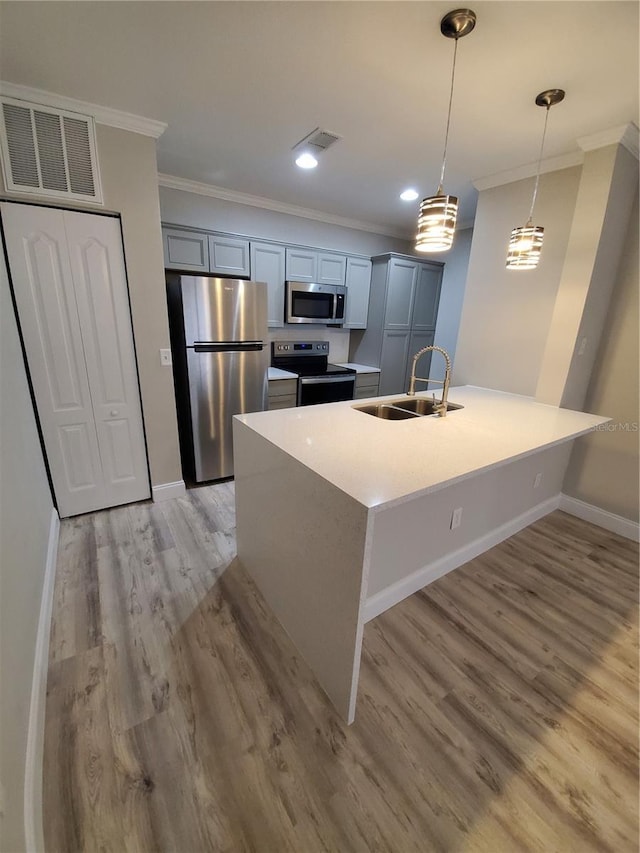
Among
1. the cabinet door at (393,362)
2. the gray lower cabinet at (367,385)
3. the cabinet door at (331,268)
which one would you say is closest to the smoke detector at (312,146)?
the cabinet door at (331,268)

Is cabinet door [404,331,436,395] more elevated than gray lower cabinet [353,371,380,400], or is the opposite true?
cabinet door [404,331,436,395]

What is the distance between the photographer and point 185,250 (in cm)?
310

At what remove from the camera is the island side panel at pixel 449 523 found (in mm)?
1771

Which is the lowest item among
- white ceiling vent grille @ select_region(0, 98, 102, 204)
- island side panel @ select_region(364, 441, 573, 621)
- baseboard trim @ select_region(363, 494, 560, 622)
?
baseboard trim @ select_region(363, 494, 560, 622)

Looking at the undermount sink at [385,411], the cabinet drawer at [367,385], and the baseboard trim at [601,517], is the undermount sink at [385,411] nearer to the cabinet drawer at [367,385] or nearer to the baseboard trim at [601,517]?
the baseboard trim at [601,517]

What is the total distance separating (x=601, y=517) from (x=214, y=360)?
3.31m

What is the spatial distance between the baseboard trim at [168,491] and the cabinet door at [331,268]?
8.59 feet

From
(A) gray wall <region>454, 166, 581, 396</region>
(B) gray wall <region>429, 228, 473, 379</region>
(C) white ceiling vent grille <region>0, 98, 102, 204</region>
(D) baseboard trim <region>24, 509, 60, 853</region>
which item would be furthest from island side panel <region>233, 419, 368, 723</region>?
(B) gray wall <region>429, 228, 473, 379</region>

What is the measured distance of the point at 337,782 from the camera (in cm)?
117

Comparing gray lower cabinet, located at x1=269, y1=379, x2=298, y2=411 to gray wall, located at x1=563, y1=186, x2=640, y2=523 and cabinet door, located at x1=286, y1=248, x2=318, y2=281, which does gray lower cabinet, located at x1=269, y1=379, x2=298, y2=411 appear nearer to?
cabinet door, located at x1=286, y1=248, x2=318, y2=281

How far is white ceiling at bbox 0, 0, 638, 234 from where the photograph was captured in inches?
53.2

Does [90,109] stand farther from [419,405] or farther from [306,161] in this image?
[419,405]

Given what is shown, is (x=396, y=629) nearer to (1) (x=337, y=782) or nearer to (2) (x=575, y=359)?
(1) (x=337, y=782)

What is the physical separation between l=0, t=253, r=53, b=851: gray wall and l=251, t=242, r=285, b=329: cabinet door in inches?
79.6
